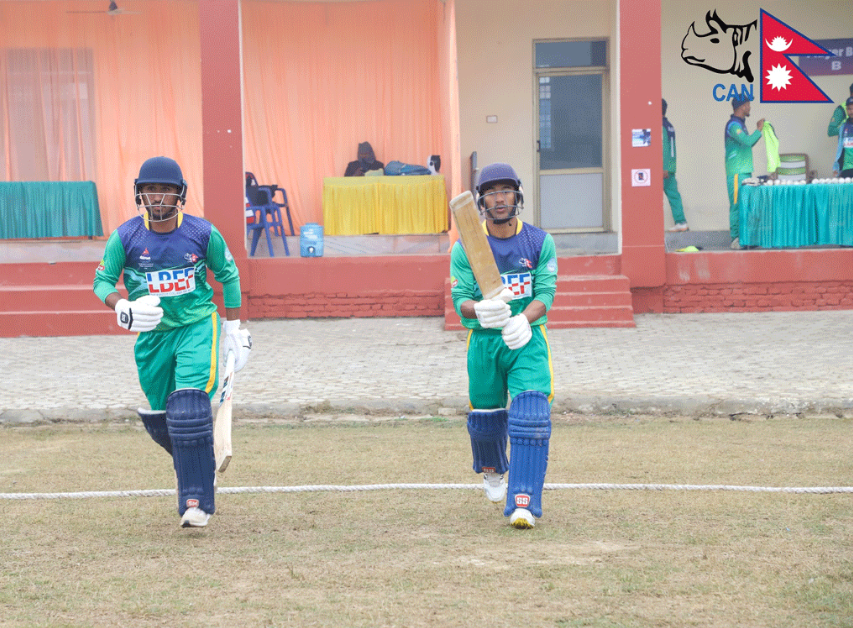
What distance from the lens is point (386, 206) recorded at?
14633 mm

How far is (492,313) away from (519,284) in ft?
1.34

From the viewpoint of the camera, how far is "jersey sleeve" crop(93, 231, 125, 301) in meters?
5.24

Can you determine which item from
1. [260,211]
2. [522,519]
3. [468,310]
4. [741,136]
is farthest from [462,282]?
[260,211]

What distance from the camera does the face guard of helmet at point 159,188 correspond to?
16.8ft

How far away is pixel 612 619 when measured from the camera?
3527mm

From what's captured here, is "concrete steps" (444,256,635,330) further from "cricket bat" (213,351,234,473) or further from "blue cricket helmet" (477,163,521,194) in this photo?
"blue cricket helmet" (477,163,521,194)

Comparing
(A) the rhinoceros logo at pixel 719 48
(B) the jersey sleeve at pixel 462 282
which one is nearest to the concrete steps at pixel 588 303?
(A) the rhinoceros logo at pixel 719 48

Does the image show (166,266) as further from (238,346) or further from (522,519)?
(522,519)

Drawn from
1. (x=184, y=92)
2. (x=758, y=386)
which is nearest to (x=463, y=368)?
(x=758, y=386)

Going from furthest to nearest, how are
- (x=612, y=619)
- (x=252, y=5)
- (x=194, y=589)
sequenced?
(x=252, y=5)
(x=194, y=589)
(x=612, y=619)

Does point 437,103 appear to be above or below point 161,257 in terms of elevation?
above

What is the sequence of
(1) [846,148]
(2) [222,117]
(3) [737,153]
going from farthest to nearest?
(1) [846,148], (3) [737,153], (2) [222,117]

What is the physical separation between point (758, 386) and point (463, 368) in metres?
2.68

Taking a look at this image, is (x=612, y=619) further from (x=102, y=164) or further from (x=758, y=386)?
(x=102, y=164)
